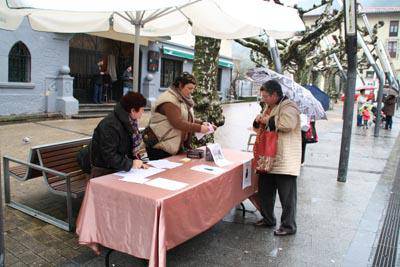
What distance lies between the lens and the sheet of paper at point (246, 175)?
4.62 m

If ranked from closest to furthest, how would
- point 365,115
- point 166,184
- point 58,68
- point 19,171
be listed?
point 166,184 → point 19,171 → point 58,68 → point 365,115

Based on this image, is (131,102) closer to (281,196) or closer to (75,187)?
(75,187)

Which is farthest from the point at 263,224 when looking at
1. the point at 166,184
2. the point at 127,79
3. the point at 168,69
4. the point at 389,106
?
the point at 168,69

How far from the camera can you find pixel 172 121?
4.43 metres

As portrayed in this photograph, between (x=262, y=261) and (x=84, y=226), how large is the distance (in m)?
1.71

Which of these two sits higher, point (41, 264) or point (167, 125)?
point (167, 125)

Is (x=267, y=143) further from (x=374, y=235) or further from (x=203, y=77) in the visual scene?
(x=203, y=77)

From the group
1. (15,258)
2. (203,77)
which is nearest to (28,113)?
(203,77)

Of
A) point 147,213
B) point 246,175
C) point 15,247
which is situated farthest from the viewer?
point 246,175

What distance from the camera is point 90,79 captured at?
53.9 feet

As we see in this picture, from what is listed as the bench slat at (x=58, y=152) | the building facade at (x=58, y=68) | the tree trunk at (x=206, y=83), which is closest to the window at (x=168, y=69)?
the building facade at (x=58, y=68)

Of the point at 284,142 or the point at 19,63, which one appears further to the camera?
the point at 19,63

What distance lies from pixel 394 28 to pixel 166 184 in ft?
234

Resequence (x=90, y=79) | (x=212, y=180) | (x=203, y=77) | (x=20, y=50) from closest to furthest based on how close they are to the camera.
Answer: (x=212, y=180), (x=203, y=77), (x=20, y=50), (x=90, y=79)
